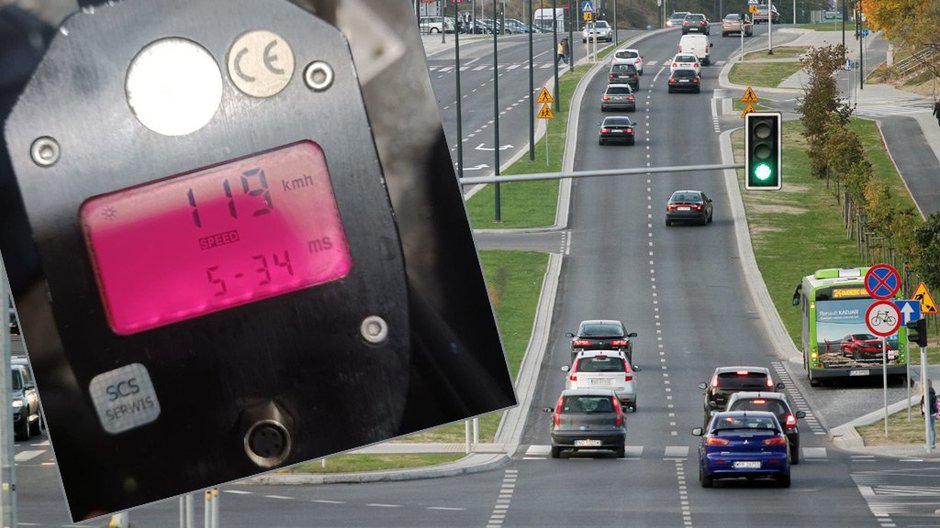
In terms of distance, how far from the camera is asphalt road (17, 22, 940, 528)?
29703 mm

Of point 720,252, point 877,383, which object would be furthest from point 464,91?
point 877,383

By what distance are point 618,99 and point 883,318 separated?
65778mm

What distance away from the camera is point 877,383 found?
50562mm

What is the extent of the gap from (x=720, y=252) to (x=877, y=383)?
21.5m

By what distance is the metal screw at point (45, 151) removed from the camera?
25.1 feet

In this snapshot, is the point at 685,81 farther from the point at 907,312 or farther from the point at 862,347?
the point at 907,312

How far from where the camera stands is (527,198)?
85.1m

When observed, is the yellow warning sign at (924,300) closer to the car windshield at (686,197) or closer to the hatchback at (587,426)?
the hatchback at (587,426)

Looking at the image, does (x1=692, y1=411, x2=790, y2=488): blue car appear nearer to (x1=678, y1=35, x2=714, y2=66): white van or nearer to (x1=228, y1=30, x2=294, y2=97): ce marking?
(x1=228, y1=30, x2=294, y2=97): ce marking

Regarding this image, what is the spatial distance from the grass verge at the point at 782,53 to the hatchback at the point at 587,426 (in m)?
95.7

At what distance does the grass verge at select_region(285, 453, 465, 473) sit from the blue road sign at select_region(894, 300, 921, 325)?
32.6 feet

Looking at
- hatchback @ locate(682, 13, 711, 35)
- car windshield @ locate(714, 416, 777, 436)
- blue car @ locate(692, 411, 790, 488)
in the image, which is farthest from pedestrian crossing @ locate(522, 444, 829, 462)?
hatchback @ locate(682, 13, 711, 35)

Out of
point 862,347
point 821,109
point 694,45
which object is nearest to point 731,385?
point 862,347

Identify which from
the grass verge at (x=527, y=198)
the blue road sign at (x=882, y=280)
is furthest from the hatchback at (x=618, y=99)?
the blue road sign at (x=882, y=280)
